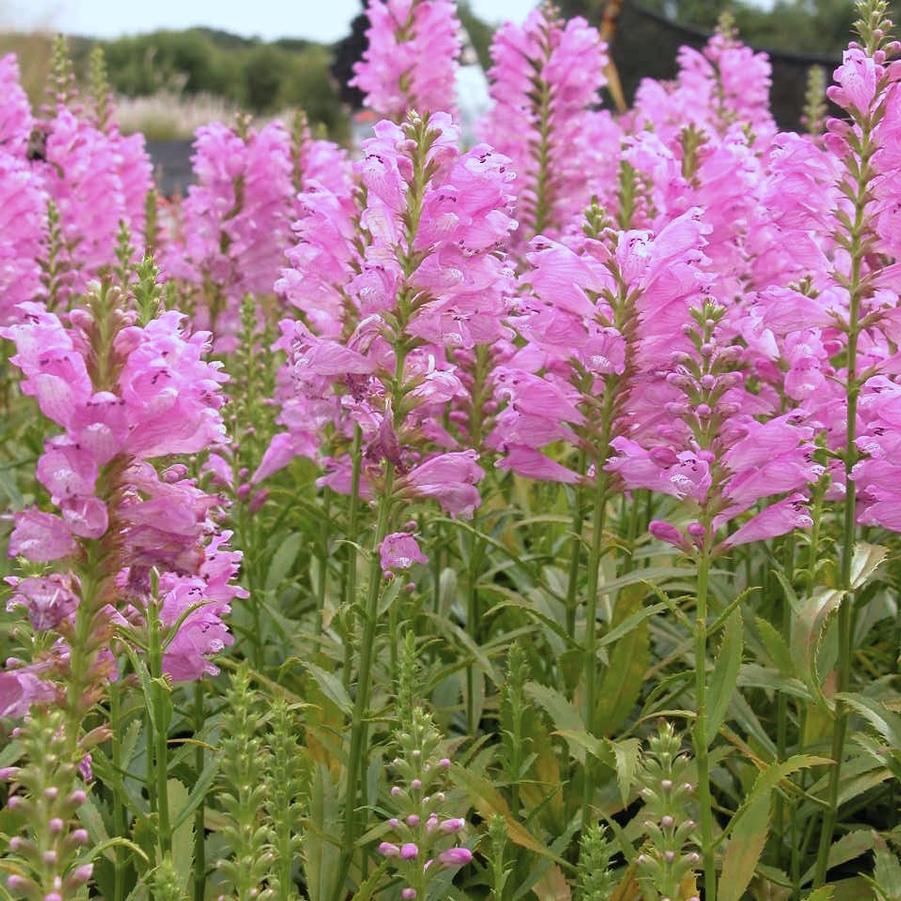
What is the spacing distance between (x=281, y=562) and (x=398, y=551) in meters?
1.83

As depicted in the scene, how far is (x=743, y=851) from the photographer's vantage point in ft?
10.3

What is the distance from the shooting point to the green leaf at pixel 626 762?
3076 mm

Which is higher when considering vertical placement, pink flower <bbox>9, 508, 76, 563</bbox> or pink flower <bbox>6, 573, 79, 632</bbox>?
pink flower <bbox>9, 508, 76, 563</bbox>

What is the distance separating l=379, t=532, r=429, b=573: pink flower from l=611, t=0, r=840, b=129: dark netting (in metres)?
18.9

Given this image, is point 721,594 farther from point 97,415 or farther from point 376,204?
point 97,415

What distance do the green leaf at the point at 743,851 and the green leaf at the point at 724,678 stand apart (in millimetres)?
259

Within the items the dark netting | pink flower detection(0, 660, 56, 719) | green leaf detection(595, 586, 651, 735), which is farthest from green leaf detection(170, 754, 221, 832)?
the dark netting

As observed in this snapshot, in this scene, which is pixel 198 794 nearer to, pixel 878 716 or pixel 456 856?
pixel 456 856

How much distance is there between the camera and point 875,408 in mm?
3424

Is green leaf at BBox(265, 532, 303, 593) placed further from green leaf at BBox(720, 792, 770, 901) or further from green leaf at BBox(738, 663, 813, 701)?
green leaf at BBox(720, 792, 770, 901)

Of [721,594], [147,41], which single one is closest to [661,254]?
[721,594]

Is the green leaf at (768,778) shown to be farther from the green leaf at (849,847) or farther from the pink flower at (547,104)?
the pink flower at (547,104)

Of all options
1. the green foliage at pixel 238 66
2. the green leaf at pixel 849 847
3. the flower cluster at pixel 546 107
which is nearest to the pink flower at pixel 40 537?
the green leaf at pixel 849 847

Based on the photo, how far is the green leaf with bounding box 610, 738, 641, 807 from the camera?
10.1 feet
